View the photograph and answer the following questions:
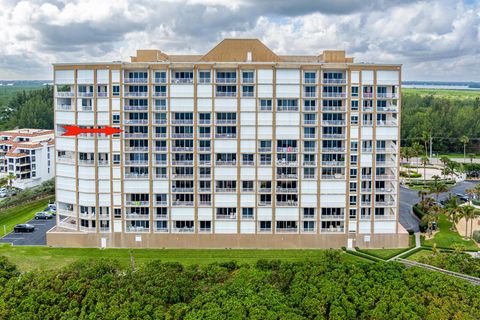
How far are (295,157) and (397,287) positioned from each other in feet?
98.3

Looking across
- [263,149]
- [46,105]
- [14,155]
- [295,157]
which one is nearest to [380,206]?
[295,157]

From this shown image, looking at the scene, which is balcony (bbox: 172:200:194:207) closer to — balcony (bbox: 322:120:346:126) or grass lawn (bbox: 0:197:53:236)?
balcony (bbox: 322:120:346:126)

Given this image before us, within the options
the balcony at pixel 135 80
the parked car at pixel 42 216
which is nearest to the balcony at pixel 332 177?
the balcony at pixel 135 80

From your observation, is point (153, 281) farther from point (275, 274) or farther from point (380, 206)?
point (380, 206)

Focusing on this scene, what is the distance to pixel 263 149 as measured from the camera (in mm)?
75750

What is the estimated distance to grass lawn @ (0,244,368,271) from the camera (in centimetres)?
7131

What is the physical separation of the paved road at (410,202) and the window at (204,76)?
145 feet

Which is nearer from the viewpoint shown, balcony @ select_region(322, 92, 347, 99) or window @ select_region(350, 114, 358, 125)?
balcony @ select_region(322, 92, 347, 99)

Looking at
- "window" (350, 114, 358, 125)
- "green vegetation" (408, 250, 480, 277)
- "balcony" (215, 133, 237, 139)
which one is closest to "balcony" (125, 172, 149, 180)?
"balcony" (215, 133, 237, 139)

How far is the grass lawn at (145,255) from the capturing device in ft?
234

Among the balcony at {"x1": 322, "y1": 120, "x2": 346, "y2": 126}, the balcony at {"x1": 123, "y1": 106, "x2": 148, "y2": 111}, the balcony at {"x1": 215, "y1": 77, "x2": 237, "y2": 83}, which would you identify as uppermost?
the balcony at {"x1": 215, "y1": 77, "x2": 237, "y2": 83}

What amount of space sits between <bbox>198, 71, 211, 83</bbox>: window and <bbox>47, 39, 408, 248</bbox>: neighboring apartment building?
16 cm

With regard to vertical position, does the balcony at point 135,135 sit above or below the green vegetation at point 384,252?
above

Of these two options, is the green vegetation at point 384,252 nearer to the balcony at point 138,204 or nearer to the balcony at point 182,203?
the balcony at point 182,203
